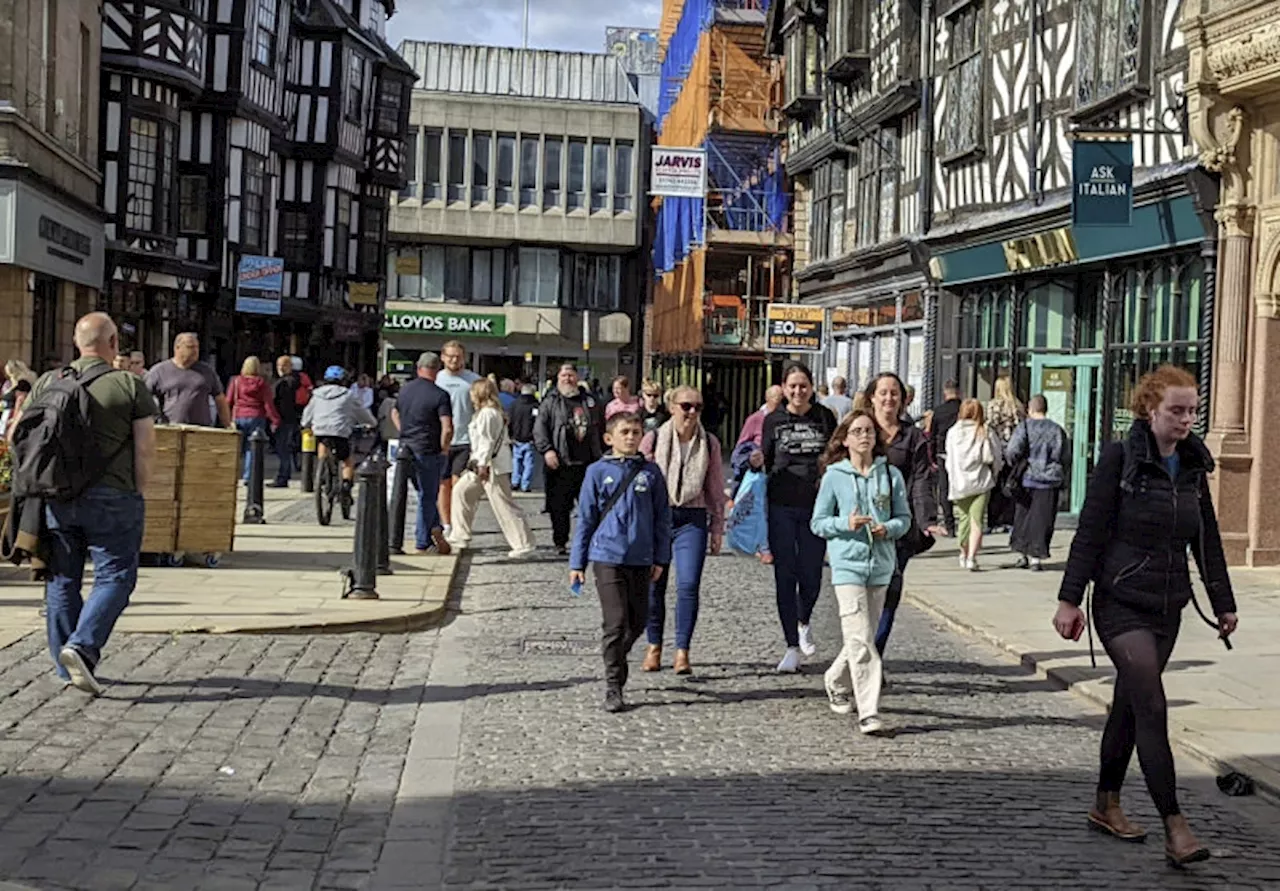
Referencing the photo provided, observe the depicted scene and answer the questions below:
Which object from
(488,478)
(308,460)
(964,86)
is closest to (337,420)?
(488,478)

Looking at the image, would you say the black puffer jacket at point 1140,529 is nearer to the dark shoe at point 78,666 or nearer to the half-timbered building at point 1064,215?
the dark shoe at point 78,666

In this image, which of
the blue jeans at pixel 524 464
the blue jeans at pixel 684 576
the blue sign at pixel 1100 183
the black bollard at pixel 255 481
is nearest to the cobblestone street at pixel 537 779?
the blue jeans at pixel 684 576

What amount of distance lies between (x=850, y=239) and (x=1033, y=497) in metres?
14.6

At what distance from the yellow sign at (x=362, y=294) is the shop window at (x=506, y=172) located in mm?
18810

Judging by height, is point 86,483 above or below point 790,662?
above

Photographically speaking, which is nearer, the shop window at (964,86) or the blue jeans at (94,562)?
the blue jeans at (94,562)

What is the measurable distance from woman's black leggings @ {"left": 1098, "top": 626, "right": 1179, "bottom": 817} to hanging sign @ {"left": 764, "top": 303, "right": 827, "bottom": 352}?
75.9 ft

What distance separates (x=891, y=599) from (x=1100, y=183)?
9284 mm

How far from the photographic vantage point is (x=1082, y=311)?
20.3m

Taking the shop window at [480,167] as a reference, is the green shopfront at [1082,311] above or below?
below

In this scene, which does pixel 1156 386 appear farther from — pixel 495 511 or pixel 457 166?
pixel 457 166

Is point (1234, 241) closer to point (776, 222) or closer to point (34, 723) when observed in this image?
point (34, 723)

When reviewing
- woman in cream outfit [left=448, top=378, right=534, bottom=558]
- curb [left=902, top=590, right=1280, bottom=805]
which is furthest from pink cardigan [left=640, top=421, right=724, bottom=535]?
woman in cream outfit [left=448, top=378, right=534, bottom=558]

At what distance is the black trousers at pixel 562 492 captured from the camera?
15531 mm
